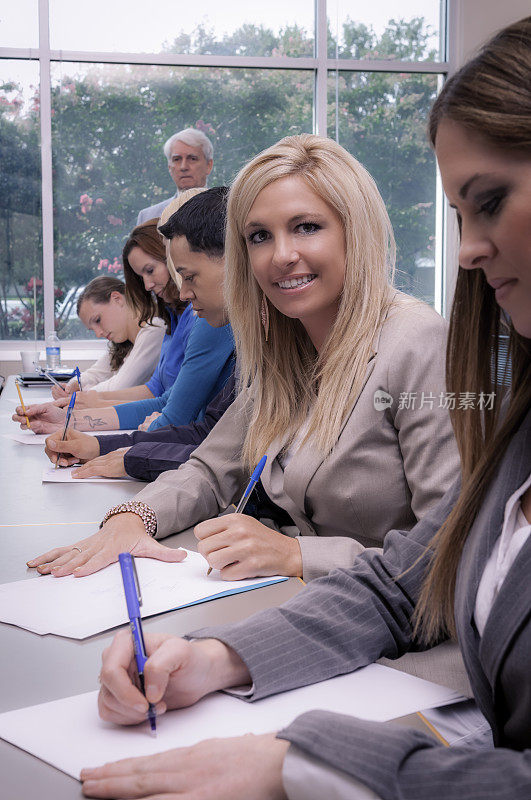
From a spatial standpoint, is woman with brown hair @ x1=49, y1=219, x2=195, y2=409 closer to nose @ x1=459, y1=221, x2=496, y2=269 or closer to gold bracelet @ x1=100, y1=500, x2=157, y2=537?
gold bracelet @ x1=100, y1=500, x2=157, y2=537

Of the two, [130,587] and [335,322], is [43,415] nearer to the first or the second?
[335,322]

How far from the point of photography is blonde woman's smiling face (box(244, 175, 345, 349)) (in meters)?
1.56

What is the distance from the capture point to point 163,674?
0.80 meters

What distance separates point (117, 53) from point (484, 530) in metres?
5.42

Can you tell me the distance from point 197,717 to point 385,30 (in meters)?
5.89

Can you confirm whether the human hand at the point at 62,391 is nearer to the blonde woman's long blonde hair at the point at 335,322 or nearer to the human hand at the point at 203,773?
the blonde woman's long blonde hair at the point at 335,322

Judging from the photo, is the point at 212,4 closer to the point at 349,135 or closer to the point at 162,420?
the point at 349,135

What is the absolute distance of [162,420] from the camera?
2.57 meters

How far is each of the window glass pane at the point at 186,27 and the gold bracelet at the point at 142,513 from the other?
15.9 feet

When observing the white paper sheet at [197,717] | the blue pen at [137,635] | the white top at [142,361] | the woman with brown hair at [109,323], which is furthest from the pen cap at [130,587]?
the woman with brown hair at [109,323]

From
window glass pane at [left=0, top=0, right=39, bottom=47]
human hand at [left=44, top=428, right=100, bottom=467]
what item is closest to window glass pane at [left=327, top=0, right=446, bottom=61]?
window glass pane at [left=0, top=0, right=39, bottom=47]

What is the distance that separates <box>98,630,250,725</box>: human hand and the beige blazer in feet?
1.28

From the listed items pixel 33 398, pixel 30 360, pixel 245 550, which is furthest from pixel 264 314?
pixel 30 360

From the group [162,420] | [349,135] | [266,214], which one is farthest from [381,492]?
[349,135]
